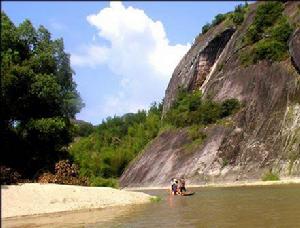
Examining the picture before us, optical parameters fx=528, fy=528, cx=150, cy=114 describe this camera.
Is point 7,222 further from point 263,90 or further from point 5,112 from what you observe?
point 263,90

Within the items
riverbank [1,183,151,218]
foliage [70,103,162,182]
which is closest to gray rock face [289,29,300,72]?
foliage [70,103,162,182]

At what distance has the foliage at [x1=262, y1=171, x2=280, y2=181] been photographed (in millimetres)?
58625

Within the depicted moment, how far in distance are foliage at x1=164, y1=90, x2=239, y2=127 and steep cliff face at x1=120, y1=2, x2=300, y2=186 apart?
1553 mm

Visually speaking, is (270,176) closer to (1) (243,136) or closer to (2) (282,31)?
(1) (243,136)

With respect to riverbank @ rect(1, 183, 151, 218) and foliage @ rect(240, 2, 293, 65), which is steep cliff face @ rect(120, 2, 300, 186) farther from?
riverbank @ rect(1, 183, 151, 218)

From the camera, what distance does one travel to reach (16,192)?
109 ft

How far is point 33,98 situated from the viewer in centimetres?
4278

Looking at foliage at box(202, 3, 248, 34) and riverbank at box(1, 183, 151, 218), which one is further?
foliage at box(202, 3, 248, 34)

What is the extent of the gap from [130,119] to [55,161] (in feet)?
364

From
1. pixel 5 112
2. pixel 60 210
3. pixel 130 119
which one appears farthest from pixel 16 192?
pixel 130 119

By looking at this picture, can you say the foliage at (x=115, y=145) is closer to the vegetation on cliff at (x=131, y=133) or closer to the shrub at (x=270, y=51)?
the vegetation on cliff at (x=131, y=133)

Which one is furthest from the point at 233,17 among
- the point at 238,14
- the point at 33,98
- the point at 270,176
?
the point at 33,98

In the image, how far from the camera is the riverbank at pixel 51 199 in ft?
103

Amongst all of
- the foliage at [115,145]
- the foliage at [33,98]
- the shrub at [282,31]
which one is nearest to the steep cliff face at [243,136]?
the shrub at [282,31]
